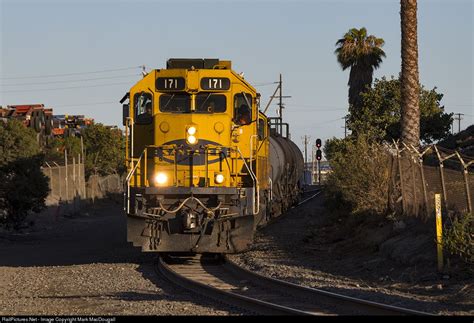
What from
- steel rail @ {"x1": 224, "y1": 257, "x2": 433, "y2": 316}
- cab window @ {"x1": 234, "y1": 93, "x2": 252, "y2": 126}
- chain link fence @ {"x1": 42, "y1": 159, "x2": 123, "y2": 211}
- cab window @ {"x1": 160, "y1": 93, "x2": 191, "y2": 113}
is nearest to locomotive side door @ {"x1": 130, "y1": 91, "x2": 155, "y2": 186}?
cab window @ {"x1": 160, "y1": 93, "x2": 191, "y2": 113}

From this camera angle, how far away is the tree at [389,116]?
36.8 meters

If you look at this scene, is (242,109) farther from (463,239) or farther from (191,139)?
(463,239)

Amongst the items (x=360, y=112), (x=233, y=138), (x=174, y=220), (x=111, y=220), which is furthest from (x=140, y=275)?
(x=111, y=220)

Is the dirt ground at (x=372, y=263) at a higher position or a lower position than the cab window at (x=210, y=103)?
lower

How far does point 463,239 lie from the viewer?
45.1ft

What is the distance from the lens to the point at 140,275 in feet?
52.5

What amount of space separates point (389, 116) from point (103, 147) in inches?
1676

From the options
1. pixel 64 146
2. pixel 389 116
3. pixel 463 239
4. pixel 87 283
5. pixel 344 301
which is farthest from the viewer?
pixel 64 146

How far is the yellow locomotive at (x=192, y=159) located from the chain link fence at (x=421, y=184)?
138 inches

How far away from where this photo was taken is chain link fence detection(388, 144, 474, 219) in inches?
656

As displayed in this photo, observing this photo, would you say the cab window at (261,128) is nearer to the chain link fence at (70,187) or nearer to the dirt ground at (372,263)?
the dirt ground at (372,263)

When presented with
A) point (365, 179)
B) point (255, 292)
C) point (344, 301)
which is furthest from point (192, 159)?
point (365, 179)

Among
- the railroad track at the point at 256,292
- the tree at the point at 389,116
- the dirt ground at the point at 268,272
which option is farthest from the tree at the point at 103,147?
the railroad track at the point at 256,292

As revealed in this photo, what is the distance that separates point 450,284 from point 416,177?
19.8 feet
